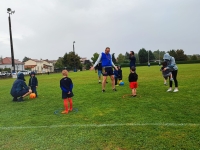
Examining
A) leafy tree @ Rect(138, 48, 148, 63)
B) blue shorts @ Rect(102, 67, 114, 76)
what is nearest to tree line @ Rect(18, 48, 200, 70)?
leafy tree @ Rect(138, 48, 148, 63)

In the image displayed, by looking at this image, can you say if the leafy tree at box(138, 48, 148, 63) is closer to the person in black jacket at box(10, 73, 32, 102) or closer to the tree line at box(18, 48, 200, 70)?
the tree line at box(18, 48, 200, 70)

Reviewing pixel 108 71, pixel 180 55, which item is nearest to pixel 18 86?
pixel 108 71

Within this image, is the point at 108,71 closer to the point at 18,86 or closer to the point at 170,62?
the point at 170,62

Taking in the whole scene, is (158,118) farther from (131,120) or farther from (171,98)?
(171,98)

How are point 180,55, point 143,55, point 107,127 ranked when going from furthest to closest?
point 143,55 < point 180,55 < point 107,127

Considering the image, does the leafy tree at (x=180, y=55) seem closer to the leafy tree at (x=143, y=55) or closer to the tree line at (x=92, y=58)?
the tree line at (x=92, y=58)

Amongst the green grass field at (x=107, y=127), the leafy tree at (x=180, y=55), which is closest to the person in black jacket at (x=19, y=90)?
the green grass field at (x=107, y=127)

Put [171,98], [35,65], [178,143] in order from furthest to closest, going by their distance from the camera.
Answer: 1. [35,65]
2. [171,98]
3. [178,143]

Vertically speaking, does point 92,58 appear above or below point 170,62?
above

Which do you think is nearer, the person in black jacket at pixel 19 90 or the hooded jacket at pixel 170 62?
the hooded jacket at pixel 170 62

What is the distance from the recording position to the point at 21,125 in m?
5.48

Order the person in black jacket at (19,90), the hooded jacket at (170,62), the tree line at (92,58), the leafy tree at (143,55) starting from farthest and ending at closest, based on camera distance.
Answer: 1. the leafy tree at (143,55)
2. the tree line at (92,58)
3. the person in black jacket at (19,90)
4. the hooded jacket at (170,62)

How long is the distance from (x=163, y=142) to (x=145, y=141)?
32 centimetres

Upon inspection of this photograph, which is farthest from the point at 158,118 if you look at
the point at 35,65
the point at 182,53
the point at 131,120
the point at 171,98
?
the point at 35,65
